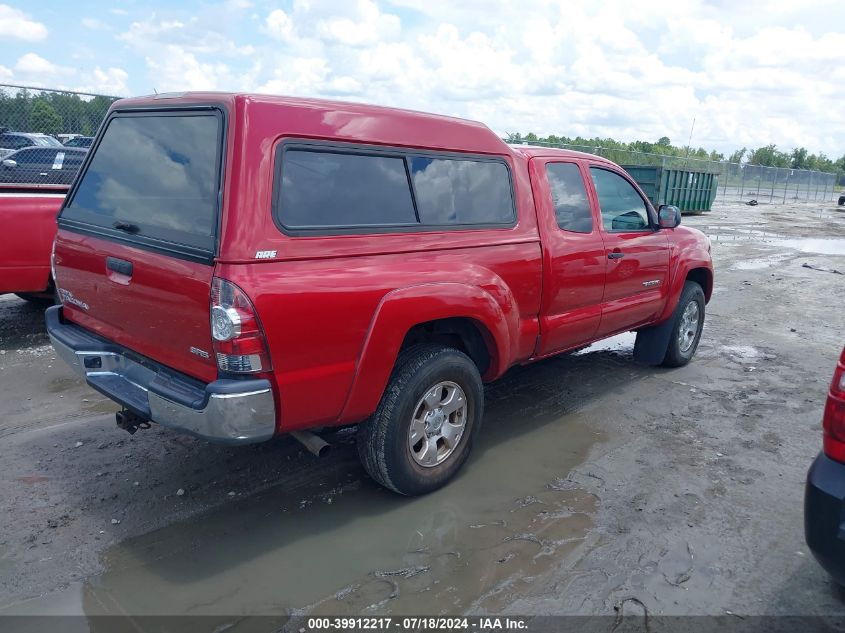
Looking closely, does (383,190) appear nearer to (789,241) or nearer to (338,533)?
(338,533)

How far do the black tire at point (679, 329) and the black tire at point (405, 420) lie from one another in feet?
9.74

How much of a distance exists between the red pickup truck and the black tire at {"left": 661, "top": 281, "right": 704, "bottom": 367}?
5770 mm

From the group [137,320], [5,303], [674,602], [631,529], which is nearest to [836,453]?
[674,602]

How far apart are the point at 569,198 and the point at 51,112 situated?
31.5 ft

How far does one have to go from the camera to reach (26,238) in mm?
5992

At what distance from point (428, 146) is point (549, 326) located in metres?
1.53

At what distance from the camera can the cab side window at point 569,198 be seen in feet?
15.1

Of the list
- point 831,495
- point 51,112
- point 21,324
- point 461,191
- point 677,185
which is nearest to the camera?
point 831,495

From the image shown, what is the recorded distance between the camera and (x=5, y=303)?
310 inches

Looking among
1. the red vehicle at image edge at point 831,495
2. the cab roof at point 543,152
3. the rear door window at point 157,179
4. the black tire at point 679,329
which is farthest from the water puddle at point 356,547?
the black tire at point 679,329

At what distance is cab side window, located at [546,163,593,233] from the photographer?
462 centimetres

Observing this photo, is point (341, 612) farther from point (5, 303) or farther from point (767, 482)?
point (5, 303)

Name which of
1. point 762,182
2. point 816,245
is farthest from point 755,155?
point 816,245

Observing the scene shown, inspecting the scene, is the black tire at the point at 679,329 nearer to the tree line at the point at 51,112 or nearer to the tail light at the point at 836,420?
the tail light at the point at 836,420
